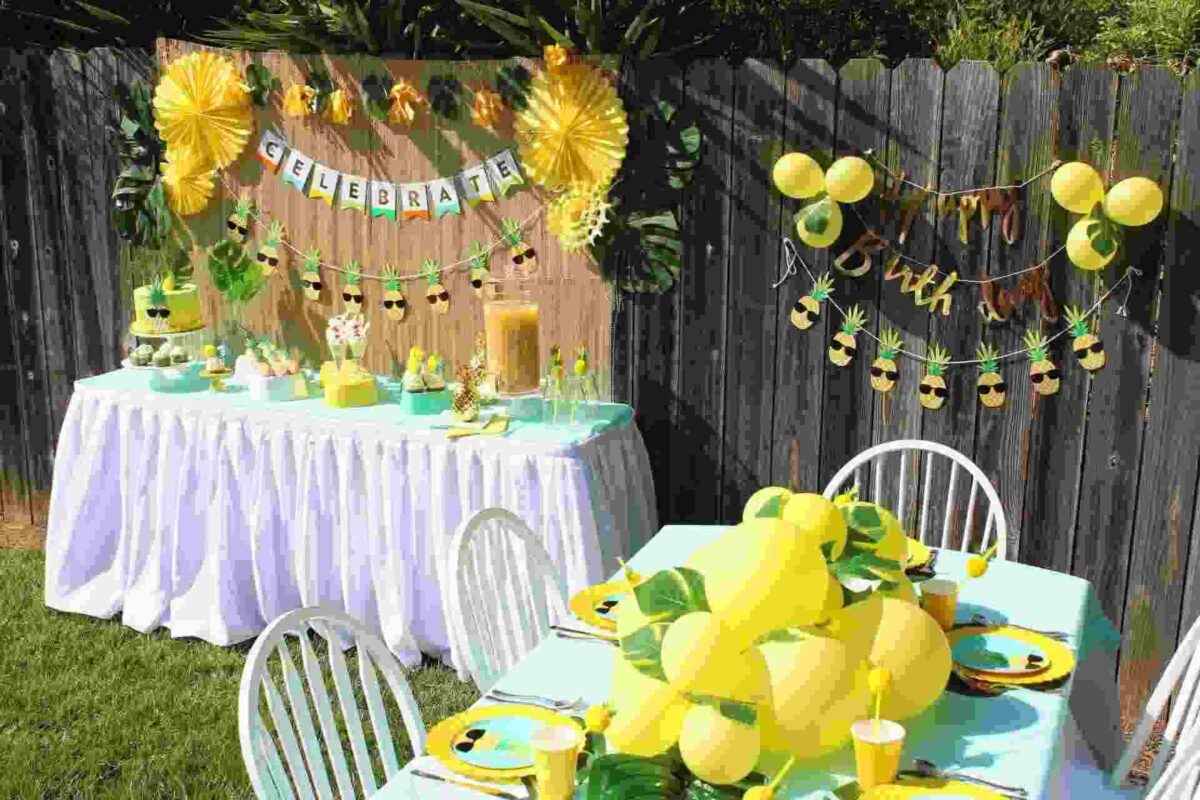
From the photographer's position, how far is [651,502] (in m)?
4.02

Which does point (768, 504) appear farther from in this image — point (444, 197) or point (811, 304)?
point (444, 197)

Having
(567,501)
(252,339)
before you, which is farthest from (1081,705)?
(252,339)

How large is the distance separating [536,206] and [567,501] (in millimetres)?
1026

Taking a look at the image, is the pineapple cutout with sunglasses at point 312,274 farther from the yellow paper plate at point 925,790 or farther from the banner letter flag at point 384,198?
the yellow paper plate at point 925,790

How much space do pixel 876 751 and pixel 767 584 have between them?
28 centimetres

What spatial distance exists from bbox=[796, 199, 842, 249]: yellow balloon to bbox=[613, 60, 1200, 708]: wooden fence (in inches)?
3.4

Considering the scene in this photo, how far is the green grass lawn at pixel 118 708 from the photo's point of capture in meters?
3.19

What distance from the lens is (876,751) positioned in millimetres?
1740

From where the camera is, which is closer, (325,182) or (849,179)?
(849,179)

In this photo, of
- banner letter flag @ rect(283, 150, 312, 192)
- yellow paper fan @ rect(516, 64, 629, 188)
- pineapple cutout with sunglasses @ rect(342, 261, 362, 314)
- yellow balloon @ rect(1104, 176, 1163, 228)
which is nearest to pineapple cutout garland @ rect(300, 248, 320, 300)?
pineapple cutout with sunglasses @ rect(342, 261, 362, 314)

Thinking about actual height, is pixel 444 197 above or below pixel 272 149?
below

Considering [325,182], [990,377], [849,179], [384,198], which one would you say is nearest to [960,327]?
[990,377]

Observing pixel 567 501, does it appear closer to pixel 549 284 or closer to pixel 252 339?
pixel 549 284

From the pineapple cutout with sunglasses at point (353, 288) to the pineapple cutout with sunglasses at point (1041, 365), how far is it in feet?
7.39
